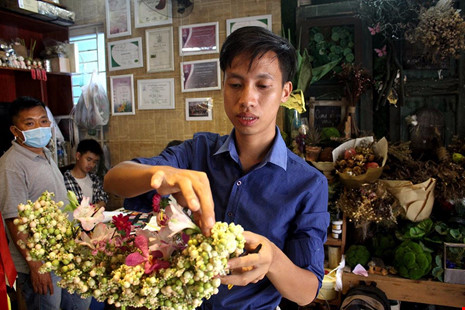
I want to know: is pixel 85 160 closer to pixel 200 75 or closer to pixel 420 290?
pixel 200 75

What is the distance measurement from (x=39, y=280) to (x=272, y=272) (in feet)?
6.57

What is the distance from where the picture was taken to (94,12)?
411cm

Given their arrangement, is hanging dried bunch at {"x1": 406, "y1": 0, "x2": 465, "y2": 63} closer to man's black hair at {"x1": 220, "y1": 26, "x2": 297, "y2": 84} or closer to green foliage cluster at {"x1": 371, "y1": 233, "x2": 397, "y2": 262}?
green foliage cluster at {"x1": 371, "y1": 233, "x2": 397, "y2": 262}

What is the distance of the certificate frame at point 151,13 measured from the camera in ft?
11.9

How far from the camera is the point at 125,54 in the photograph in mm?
3988

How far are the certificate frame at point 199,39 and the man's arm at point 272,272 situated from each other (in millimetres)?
3095

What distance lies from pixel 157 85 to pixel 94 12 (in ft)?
4.33

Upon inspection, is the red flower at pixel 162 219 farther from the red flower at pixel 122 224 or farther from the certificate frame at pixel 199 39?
the certificate frame at pixel 199 39

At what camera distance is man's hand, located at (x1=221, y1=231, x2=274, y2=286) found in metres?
0.66

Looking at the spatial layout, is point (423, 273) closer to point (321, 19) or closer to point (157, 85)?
point (321, 19)

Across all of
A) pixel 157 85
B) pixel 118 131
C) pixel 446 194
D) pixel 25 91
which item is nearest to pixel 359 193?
pixel 446 194

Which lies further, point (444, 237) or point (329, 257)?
point (329, 257)

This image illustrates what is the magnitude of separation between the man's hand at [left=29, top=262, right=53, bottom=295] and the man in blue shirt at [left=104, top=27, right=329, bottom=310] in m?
1.62

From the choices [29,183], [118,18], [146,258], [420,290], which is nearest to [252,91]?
[146,258]
